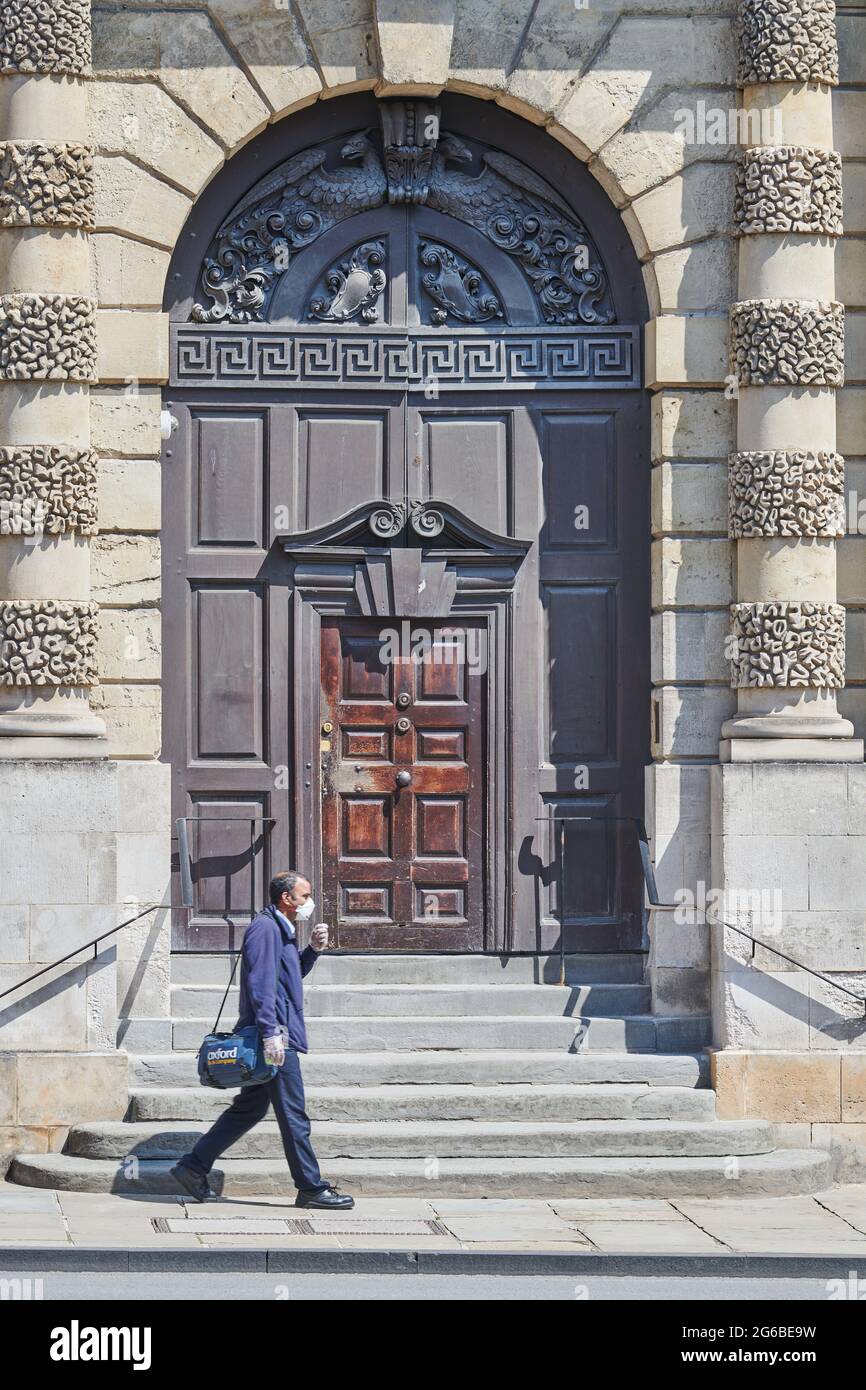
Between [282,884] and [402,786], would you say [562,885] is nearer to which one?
[402,786]

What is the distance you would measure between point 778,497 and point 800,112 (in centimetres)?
262

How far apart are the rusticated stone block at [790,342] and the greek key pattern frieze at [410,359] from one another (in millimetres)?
914

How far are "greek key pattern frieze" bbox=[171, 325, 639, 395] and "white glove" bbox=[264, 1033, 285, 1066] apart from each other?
4947 mm

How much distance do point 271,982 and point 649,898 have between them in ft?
10.6

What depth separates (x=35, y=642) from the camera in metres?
13.3

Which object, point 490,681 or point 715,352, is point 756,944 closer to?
point 490,681

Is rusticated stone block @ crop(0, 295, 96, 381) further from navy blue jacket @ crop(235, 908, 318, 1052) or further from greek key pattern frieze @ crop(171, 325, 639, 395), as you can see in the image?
navy blue jacket @ crop(235, 908, 318, 1052)

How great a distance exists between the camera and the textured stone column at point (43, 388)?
43.6 feet

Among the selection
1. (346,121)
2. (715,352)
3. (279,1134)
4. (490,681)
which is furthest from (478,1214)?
(346,121)

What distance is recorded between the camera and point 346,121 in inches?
563

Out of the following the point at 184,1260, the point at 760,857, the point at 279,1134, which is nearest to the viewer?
the point at 184,1260

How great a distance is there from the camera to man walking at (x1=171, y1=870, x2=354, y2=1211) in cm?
1145

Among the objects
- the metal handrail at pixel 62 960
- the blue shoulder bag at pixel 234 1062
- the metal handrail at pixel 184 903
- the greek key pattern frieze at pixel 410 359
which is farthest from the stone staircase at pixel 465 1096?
the greek key pattern frieze at pixel 410 359

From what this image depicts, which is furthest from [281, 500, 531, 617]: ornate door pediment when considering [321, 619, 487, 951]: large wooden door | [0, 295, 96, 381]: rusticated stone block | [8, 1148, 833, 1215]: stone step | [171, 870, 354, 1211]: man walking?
[8, 1148, 833, 1215]: stone step
